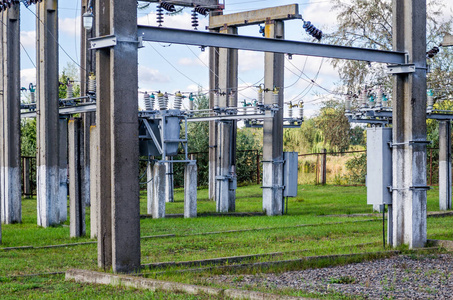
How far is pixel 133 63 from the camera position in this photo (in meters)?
10.9

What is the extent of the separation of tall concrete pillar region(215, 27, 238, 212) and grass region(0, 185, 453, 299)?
38.0 inches

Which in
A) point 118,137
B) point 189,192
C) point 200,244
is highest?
point 118,137

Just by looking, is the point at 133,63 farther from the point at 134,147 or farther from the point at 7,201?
the point at 7,201

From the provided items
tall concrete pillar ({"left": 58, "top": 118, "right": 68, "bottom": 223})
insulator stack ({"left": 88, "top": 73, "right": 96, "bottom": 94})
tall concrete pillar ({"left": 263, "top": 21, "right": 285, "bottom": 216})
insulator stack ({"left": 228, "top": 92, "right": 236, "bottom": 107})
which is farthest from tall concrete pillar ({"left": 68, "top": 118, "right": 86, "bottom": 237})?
insulator stack ({"left": 228, "top": 92, "right": 236, "bottom": 107})

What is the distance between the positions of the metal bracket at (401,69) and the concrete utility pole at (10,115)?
11.2 meters

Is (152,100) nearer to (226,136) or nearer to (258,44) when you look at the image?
(226,136)

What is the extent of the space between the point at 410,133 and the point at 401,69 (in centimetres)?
121

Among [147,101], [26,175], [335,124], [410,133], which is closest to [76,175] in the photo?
[147,101]

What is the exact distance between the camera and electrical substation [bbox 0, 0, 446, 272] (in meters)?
10.8

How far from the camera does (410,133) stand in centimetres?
1354

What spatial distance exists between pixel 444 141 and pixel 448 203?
204 centimetres

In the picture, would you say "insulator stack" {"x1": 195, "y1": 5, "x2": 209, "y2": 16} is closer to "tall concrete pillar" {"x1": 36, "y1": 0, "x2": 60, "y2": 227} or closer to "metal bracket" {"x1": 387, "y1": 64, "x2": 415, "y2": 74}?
"tall concrete pillar" {"x1": 36, "y1": 0, "x2": 60, "y2": 227}

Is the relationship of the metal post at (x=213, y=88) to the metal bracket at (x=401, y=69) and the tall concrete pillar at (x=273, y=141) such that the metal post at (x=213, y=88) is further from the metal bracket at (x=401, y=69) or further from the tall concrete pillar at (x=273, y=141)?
the metal bracket at (x=401, y=69)

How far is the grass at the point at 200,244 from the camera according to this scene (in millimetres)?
9895
